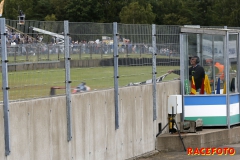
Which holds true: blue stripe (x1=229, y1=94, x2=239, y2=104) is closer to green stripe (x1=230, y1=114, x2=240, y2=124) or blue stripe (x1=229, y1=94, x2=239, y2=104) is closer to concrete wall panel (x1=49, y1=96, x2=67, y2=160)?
green stripe (x1=230, y1=114, x2=240, y2=124)

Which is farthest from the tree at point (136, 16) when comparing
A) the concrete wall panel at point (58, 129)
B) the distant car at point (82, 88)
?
the concrete wall panel at point (58, 129)

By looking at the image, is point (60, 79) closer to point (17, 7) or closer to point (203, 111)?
point (203, 111)

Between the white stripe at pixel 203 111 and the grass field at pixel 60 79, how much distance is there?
2.08 meters

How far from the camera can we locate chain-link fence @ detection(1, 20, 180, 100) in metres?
11.5

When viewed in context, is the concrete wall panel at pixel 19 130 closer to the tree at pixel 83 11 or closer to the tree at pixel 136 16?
the tree at pixel 136 16

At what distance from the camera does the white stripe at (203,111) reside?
1803 cm

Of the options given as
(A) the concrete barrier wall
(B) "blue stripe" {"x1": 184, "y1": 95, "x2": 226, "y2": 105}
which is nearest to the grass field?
(A) the concrete barrier wall

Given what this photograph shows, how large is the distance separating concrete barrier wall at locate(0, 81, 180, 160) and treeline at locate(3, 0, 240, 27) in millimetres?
75933

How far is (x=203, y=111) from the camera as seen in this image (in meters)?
18.0

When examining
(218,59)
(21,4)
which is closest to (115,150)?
(218,59)

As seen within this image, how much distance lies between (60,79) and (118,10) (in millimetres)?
89703

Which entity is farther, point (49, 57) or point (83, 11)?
point (83, 11)

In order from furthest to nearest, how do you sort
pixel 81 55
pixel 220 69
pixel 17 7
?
1. pixel 17 7
2. pixel 220 69
3. pixel 81 55

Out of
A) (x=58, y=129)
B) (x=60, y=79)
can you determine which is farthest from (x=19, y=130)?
(x=60, y=79)
